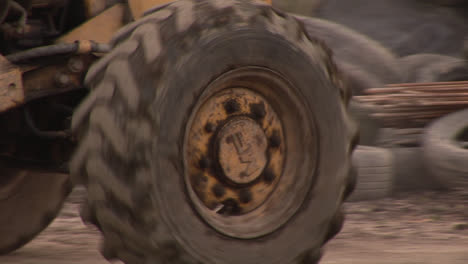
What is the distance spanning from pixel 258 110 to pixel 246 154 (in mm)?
171

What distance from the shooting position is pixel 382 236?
5.12 m

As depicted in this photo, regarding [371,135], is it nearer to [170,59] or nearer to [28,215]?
[28,215]

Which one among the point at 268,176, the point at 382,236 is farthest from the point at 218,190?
the point at 382,236

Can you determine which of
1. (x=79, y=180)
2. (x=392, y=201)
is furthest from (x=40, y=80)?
(x=392, y=201)

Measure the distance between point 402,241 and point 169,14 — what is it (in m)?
2.75

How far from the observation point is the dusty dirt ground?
4.10 metres

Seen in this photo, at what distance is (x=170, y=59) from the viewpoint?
8.57 ft

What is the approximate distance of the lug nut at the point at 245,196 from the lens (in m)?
2.87

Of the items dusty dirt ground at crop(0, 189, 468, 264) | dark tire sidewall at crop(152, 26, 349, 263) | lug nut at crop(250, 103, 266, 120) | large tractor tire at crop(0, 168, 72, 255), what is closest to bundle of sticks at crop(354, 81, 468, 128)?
dusty dirt ground at crop(0, 189, 468, 264)

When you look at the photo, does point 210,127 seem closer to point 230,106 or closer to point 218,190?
point 230,106

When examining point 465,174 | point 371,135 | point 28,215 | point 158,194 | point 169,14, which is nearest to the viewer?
point 158,194

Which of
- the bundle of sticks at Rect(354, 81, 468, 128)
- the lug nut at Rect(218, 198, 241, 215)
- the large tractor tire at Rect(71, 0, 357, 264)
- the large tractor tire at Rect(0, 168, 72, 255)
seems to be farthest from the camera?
the bundle of sticks at Rect(354, 81, 468, 128)

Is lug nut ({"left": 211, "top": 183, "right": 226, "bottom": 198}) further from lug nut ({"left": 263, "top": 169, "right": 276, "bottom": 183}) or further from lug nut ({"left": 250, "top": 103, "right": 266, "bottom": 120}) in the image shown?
lug nut ({"left": 250, "top": 103, "right": 266, "bottom": 120})

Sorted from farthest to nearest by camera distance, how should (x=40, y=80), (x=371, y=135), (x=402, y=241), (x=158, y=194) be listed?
1. (x=371, y=135)
2. (x=402, y=241)
3. (x=40, y=80)
4. (x=158, y=194)
